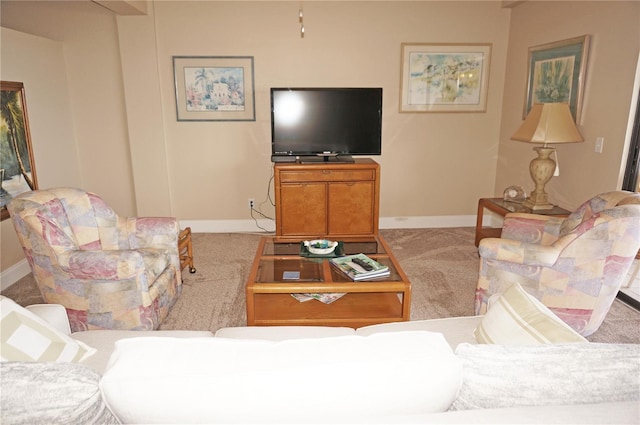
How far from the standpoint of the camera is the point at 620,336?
9.16 feet

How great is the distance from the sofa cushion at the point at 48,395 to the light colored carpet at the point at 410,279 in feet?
6.18

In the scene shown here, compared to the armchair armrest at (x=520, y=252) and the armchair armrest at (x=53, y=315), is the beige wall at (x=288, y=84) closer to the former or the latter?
the armchair armrest at (x=520, y=252)

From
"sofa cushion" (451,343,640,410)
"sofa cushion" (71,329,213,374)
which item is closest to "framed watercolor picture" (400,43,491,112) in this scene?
"sofa cushion" (71,329,213,374)

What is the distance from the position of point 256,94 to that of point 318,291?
289 cm

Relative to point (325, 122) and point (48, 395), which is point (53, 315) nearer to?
point (48, 395)

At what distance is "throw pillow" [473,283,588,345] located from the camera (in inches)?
53.1

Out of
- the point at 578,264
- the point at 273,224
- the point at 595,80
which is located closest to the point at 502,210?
the point at 595,80

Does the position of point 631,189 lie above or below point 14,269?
above

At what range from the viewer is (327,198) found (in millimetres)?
4453

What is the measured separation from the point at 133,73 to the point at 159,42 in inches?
16.5

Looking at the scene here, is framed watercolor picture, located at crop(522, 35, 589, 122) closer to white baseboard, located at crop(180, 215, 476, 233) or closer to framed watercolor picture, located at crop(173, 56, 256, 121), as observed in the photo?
white baseboard, located at crop(180, 215, 476, 233)

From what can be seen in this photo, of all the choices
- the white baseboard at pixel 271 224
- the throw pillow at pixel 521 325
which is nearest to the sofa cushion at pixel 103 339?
the throw pillow at pixel 521 325

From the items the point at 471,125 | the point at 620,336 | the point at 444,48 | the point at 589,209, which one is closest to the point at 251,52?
the point at 444,48

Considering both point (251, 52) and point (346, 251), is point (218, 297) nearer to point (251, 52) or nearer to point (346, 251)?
point (346, 251)
